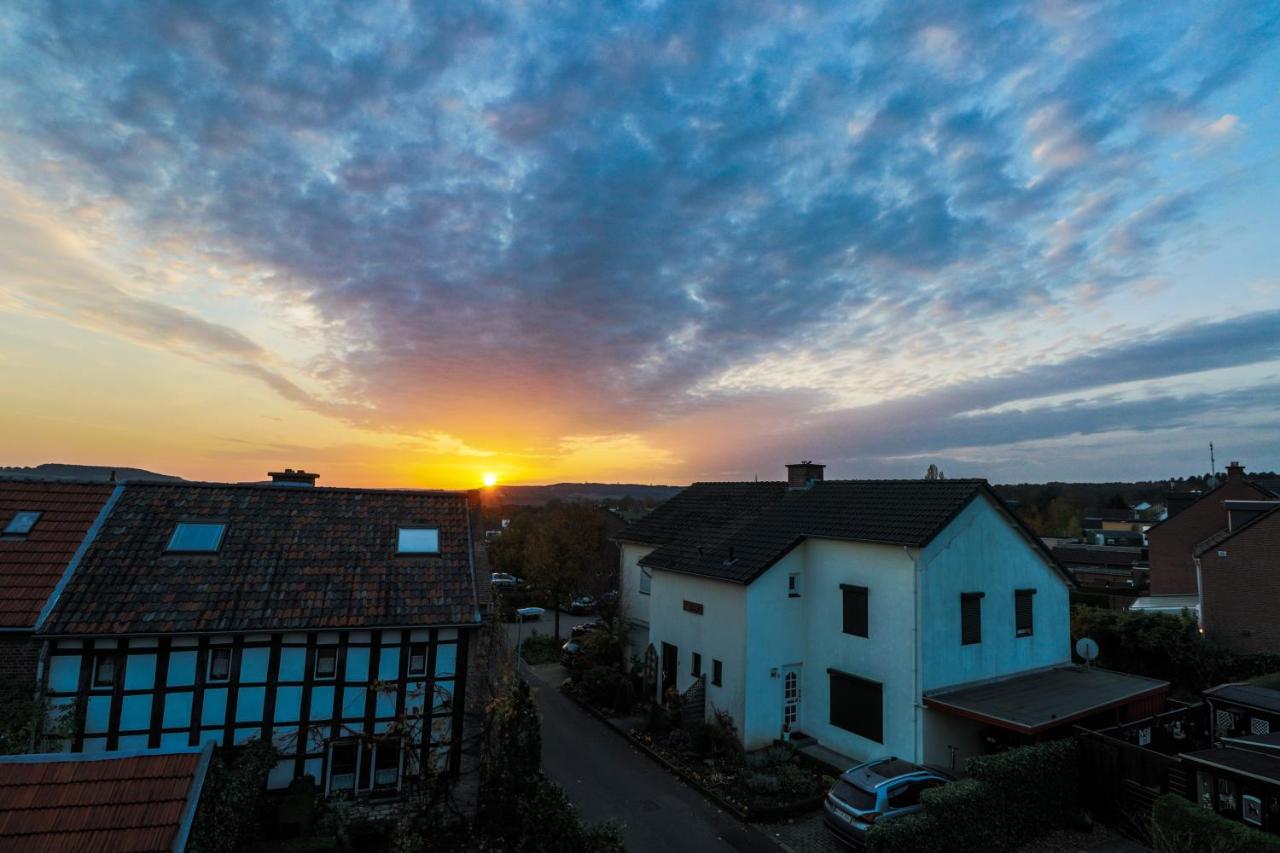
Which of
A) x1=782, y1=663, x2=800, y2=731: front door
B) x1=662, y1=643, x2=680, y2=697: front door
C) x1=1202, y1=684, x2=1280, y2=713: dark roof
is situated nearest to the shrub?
x1=662, y1=643, x2=680, y2=697: front door

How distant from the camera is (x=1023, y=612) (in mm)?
20016

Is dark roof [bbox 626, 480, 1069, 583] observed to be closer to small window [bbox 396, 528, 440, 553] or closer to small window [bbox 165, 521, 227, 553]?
small window [bbox 396, 528, 440, 553]

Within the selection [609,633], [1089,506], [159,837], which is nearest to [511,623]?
[609,633]

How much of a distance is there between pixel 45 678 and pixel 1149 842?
24.6 meters

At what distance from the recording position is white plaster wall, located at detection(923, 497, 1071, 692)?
17.4 metres

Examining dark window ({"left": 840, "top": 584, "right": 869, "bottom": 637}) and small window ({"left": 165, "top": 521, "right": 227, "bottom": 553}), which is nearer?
small window ({"left": 165, "top": 521, "right": 227, "bottom": 553})

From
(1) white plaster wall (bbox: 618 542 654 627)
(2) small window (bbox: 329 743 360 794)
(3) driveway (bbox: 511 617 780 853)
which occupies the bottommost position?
(3) driveway (bbox: 511 617 780 853)

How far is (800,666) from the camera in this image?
20.2m

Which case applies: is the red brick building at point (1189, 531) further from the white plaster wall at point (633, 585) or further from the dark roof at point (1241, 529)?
the white plaster wall at point (633, 585)

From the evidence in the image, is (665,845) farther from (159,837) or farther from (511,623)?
(511,623)

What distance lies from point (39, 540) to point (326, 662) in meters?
7.89

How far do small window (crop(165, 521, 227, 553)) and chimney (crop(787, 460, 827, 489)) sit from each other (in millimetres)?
19680

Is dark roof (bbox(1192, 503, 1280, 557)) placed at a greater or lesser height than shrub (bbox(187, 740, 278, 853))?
greater

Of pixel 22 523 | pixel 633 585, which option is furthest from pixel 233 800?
pixel 633 585
